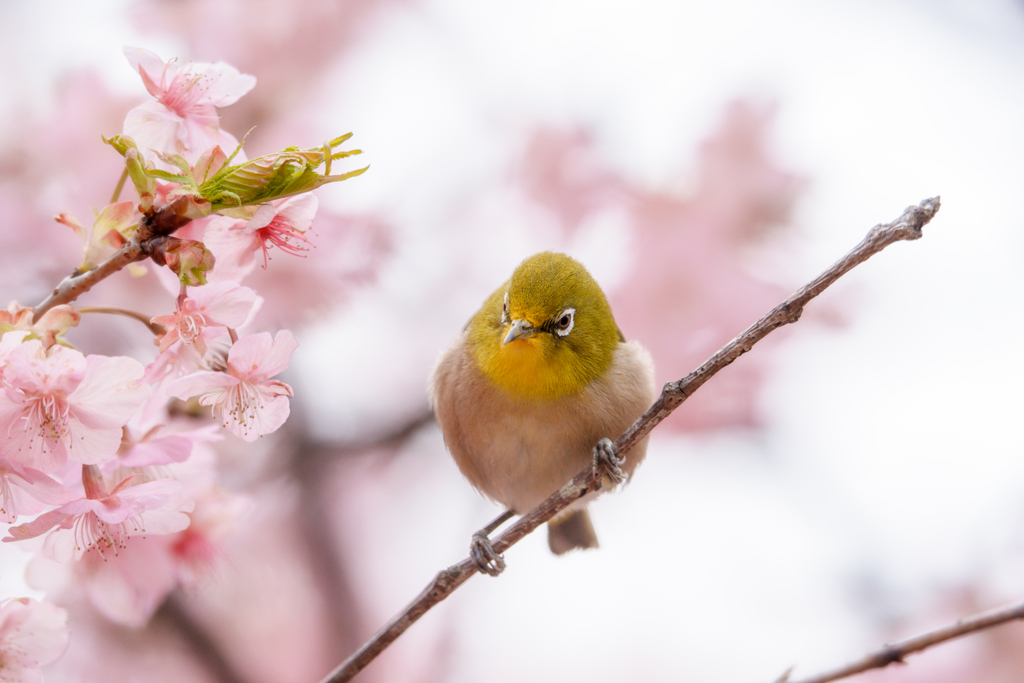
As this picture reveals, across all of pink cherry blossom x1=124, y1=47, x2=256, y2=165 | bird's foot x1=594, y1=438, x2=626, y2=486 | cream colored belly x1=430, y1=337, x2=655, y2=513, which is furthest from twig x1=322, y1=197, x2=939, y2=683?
pink cherry blossom x1=124, y1=47, x2=256, y2=165

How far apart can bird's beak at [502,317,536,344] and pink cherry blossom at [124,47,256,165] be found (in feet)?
1.13

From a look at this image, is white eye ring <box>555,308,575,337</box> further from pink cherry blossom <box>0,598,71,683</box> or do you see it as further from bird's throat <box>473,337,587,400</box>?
pink cherry blossom <box>0,598,71,683</box>

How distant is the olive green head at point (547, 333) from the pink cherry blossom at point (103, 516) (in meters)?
0.38

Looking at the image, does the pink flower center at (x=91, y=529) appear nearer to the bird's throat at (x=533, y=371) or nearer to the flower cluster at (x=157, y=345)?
the flower cluster at (x=157, y=345)

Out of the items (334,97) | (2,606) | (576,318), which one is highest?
(334,97)

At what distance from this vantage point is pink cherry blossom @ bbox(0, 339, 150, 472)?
1.35 ft

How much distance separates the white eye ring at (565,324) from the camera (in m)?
0.80

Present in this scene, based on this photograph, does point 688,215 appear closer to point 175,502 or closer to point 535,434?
point 535,434

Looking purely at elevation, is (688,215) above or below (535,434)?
above

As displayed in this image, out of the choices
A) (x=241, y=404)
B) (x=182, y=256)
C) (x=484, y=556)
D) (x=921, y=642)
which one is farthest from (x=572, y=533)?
(x=182, y=256)

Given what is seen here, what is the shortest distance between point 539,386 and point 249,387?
0.40 meters

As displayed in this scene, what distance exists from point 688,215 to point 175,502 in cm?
103

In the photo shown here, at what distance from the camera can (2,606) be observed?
0.50 meters

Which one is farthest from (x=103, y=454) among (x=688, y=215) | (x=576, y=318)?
(x=688, y=215)
